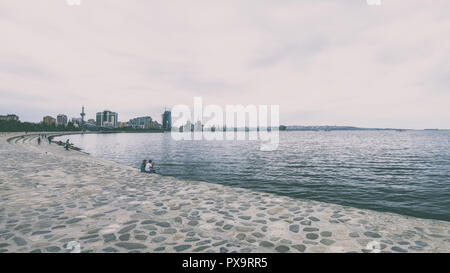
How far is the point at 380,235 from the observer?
701cm

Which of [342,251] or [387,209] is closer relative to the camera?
[342,251]

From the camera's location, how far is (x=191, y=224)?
25.5ft

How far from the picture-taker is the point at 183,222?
793cm

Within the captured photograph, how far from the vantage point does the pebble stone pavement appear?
621 cm

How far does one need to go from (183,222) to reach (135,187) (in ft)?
21.2

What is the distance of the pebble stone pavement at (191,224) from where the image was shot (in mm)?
6207

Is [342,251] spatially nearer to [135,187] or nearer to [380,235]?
[380,235]
